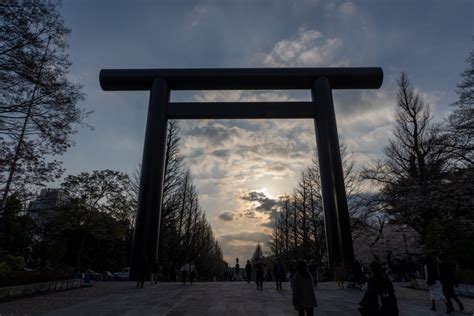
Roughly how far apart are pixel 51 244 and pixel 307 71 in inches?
1153

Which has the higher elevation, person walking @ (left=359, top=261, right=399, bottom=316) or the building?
the building

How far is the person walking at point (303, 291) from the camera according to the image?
4840 millimetres

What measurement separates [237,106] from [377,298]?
455 inches

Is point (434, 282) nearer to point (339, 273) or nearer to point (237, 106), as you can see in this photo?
point (339, 273)

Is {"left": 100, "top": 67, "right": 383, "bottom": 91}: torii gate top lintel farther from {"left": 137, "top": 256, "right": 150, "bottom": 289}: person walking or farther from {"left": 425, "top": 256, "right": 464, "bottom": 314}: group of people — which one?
{"left": 425, "top": 256, "right": 464, "bottom": 314}: group of people

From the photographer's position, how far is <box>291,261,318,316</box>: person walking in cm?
484

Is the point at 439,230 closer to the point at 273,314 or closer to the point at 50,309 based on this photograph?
the point at 273,314

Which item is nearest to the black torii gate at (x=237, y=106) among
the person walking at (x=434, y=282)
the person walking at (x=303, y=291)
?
the person walking at (x=434, y=282)

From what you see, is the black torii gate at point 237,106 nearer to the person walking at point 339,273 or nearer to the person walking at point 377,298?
the person walking at point 339,273

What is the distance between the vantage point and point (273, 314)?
6.41m

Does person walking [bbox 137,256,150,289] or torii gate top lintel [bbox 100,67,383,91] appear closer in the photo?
person walking [bbox 137,256,150,289]

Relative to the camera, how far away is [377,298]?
3.85 meters

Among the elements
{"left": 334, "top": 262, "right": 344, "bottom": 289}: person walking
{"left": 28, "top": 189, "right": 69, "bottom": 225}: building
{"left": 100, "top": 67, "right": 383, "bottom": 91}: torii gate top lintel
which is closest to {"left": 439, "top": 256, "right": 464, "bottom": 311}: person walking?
{"left": 334, "top": 262, "right": 344, "bottom": 289}: person walking

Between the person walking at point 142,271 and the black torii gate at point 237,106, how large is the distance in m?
0.59
